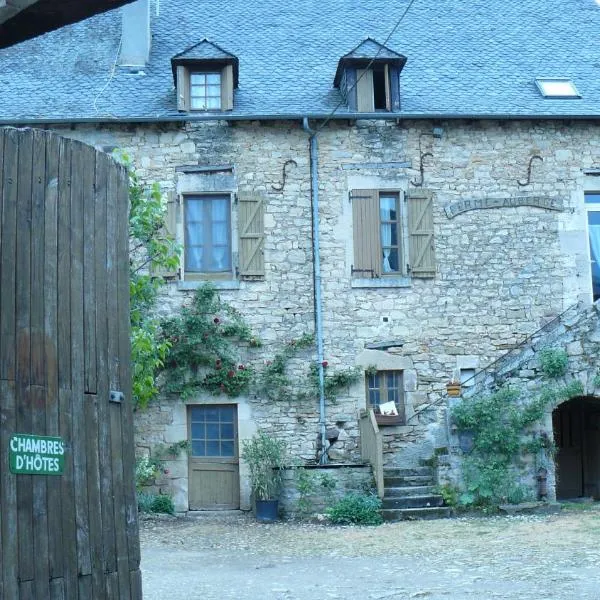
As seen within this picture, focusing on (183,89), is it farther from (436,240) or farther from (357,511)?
(357,511)

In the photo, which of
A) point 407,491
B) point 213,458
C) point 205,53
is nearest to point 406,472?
point 407,491

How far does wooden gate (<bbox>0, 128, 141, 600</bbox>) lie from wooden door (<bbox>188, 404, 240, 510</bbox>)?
33.7 ft

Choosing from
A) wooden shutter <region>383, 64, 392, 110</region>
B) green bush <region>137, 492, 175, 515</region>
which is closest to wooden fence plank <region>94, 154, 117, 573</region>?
green bush <region>137, 492, 175, 515</region>

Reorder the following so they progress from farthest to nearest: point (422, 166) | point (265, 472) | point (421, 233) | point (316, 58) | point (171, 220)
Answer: point (316, 58)
point (422, 166)
point (421, 233)
point (171, 220)
point (265, 472)

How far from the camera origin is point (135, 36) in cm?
1591

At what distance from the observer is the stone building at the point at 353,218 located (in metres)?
14.2

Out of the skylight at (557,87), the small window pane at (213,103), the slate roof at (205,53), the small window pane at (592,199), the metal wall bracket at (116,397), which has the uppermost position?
the slate roof at (205,53)

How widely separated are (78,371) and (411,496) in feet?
31.0

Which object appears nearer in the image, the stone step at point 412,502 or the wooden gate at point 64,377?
the wooden gate at point 64,377

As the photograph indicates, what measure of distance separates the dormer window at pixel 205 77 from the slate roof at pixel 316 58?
0.26m

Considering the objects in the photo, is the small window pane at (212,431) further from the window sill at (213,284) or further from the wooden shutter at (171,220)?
the wooden shutter at (171,220)

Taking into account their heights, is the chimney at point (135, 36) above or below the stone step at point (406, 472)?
above

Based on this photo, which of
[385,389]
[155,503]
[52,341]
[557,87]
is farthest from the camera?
[557,87]

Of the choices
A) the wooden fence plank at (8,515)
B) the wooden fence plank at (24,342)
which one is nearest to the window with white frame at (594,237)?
the wooden fence plank at (24,342)
